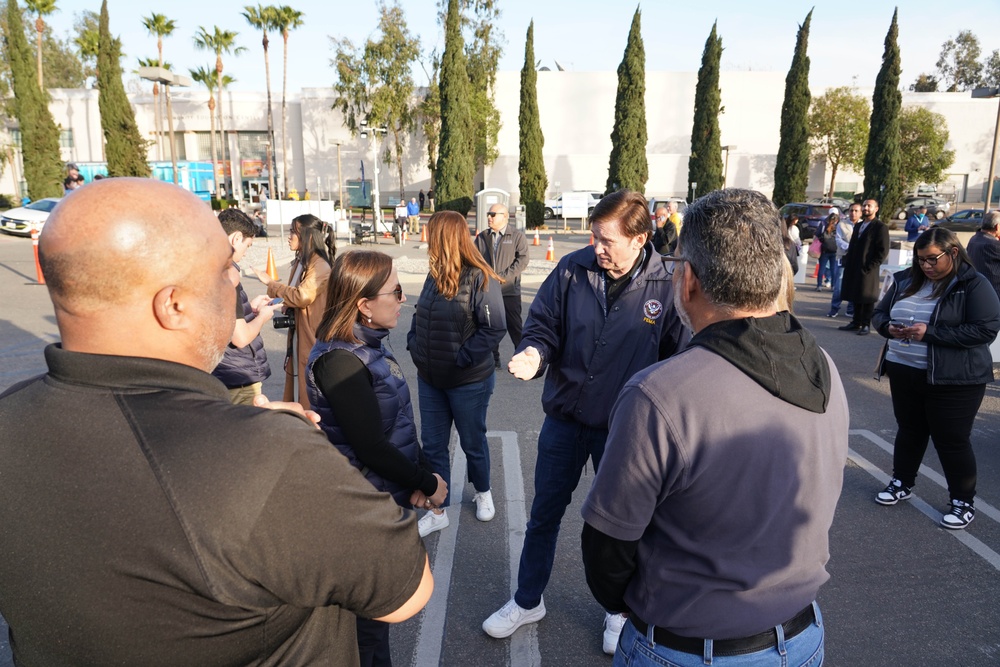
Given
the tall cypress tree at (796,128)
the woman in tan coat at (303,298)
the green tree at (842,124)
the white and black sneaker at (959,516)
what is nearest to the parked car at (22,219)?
the woman in tan coat at (303,298)

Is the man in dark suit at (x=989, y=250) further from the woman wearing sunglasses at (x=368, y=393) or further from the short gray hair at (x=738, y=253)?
the woman wearing sunglasses at (x=368, y=393)

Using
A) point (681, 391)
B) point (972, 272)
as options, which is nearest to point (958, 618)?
point (972, 272)

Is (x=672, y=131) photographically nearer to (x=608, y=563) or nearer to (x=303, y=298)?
(x=303, y=298)

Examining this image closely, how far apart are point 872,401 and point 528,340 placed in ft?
17.9


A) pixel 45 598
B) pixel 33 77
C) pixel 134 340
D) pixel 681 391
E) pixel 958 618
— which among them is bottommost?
pixel 958 618

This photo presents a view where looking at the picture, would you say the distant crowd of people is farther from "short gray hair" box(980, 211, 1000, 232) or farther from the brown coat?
"short gray hair" box(980, 211, 1000, 232)

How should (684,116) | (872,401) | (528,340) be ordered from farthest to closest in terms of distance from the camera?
(684,116) → (872,401) → (528,340)

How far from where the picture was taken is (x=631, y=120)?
32.8 metres

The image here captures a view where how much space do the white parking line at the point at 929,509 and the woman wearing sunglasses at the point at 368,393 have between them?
3364 millimetres

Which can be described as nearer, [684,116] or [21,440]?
[21,440]

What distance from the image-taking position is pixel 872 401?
6.80 m

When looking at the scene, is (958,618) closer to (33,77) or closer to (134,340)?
(134,340)

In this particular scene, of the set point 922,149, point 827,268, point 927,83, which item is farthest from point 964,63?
point 827,268

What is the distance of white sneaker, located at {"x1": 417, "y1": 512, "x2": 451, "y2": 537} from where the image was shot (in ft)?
13.4
